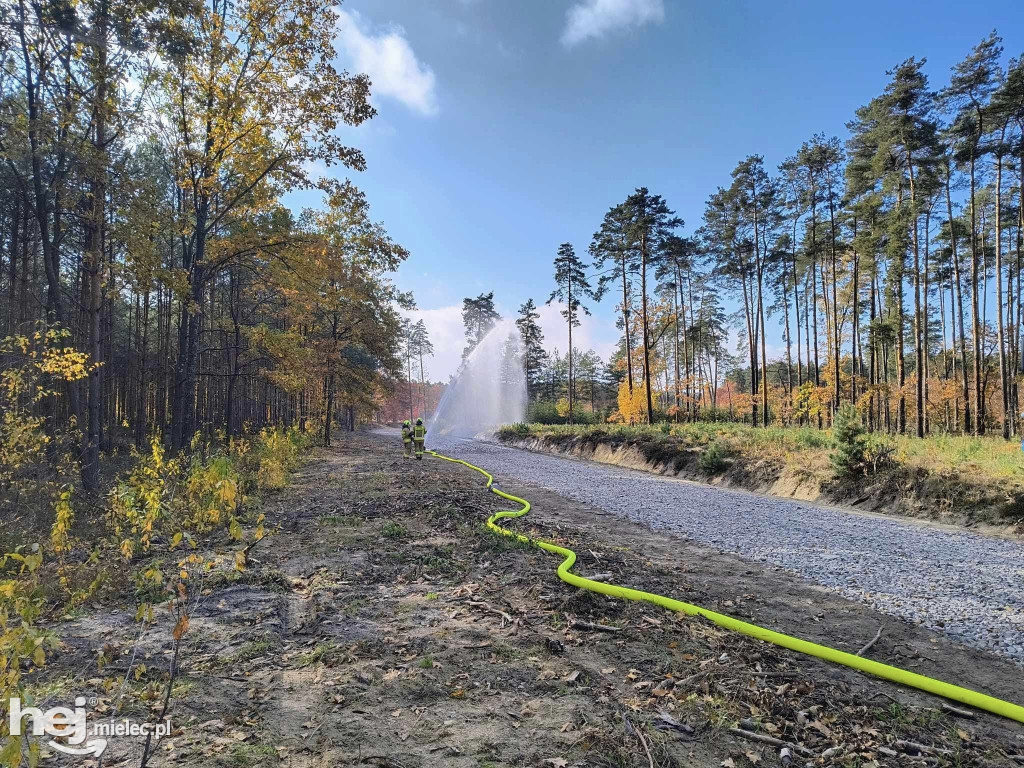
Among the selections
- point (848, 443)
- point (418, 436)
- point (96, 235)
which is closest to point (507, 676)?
point (96, 235)

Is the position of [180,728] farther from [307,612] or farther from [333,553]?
[333,553]

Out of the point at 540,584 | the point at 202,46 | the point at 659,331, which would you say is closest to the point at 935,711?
the point at 540,584

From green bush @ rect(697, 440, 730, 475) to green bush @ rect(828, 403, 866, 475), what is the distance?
349cm

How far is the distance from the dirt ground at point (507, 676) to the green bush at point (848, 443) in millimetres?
7487

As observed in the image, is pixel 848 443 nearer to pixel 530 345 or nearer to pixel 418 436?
pixel 418 436

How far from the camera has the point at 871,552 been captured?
6.71 m

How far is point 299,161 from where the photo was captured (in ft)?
36.1

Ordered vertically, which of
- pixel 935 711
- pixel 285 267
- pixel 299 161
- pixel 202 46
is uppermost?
pixel 202 46

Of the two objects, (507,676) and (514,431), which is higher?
(507,676)

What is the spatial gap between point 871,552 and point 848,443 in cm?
522

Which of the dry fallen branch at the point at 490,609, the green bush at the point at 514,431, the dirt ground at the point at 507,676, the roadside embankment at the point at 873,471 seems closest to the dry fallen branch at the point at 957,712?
the dirt ground at the point at 507,676

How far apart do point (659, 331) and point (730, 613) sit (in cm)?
2615

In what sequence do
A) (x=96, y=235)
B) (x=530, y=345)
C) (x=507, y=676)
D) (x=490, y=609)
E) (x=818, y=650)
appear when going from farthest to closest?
1. (x=530, y=345)
2. (x=96, y=235)
3. (x=490, y=609)
4. (x=818, y=650)
5. (x=507, y=676)

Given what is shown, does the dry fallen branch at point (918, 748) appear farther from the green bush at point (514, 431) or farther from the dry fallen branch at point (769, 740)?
the green bush at point (514, 431)
